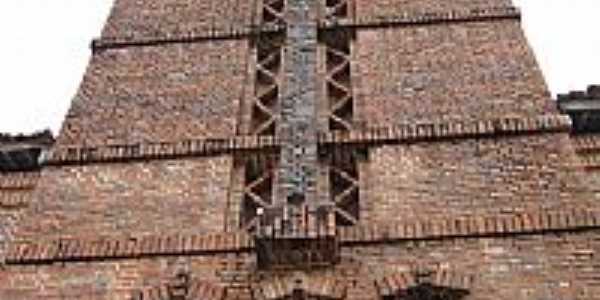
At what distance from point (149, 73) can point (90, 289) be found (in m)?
2.91

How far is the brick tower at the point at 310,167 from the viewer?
809cm

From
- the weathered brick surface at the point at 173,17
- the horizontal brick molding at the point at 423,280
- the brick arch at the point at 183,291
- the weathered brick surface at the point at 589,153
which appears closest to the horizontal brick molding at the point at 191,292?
the brick arch at the point at 183,291

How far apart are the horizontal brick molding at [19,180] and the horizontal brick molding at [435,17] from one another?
2.84m

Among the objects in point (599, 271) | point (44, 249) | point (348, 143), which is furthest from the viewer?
point (348, 143)

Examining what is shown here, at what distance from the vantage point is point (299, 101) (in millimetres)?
9820

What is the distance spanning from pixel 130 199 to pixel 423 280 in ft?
7.68

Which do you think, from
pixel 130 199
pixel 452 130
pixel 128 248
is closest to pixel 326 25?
pixel 452 130

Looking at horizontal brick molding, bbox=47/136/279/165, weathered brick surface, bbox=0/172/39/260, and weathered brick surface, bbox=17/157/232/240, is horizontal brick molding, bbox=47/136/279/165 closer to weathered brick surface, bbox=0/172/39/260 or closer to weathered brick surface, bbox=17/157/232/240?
weathered brick surface, bbox=17/157/232/240

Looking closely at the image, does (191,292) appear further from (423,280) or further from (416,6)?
(416,6)

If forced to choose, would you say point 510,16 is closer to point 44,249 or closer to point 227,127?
point 227,127

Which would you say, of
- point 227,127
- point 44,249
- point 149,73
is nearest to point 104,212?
point 44,249

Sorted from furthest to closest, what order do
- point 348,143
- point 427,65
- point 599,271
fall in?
point 427,65 < point 348,143 < point 599,271

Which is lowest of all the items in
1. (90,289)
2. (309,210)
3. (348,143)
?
(90,289)

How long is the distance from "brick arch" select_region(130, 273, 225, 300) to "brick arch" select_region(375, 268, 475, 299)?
1.05 meters
